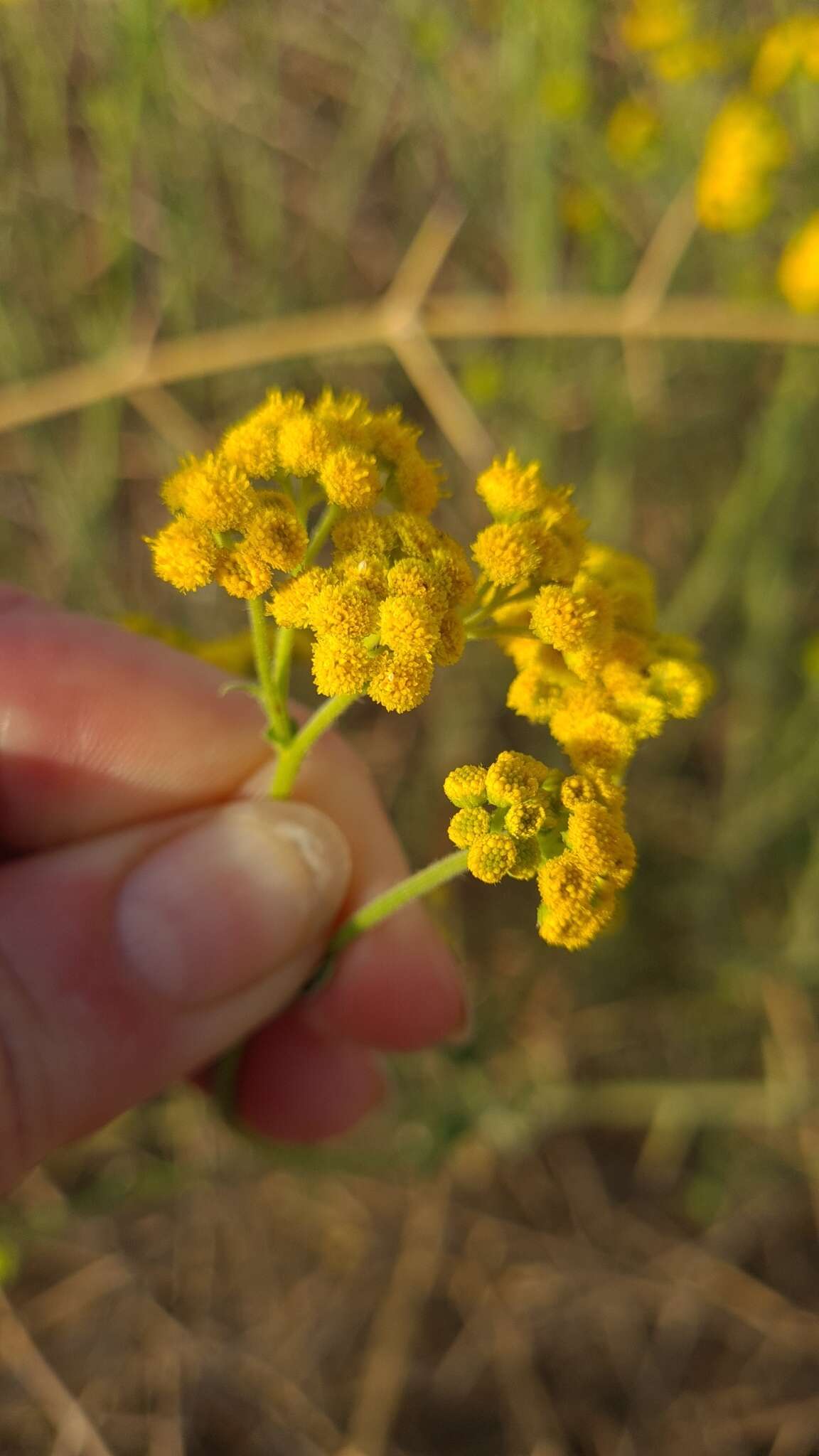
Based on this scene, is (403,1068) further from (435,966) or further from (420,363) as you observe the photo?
(420,363)

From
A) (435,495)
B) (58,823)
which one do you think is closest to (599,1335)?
(58,823)

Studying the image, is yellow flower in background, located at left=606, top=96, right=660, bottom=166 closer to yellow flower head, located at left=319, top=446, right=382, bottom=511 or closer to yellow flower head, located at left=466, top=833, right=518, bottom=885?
yellow flower head, located at left=319, top=446, right=382, bottom=511

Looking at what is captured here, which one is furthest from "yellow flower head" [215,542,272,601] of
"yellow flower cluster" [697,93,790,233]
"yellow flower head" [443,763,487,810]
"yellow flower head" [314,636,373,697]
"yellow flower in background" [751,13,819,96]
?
"yellow flower in background" [751,13,819,96]

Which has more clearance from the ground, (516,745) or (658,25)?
(658,25)

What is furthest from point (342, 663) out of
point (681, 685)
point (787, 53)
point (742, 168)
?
point (787, 53)

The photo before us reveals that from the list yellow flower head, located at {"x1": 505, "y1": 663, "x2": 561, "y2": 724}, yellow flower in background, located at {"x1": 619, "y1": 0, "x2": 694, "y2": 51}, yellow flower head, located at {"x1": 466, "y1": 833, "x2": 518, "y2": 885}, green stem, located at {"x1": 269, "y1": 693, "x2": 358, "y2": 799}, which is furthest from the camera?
yellow flower in background, located at {"x1": 619, "y1": 0, "x2": 694, "y2": 51}

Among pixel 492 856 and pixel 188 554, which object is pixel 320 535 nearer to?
pixel 188 554

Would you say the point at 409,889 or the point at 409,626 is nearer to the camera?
the point at 409,626
